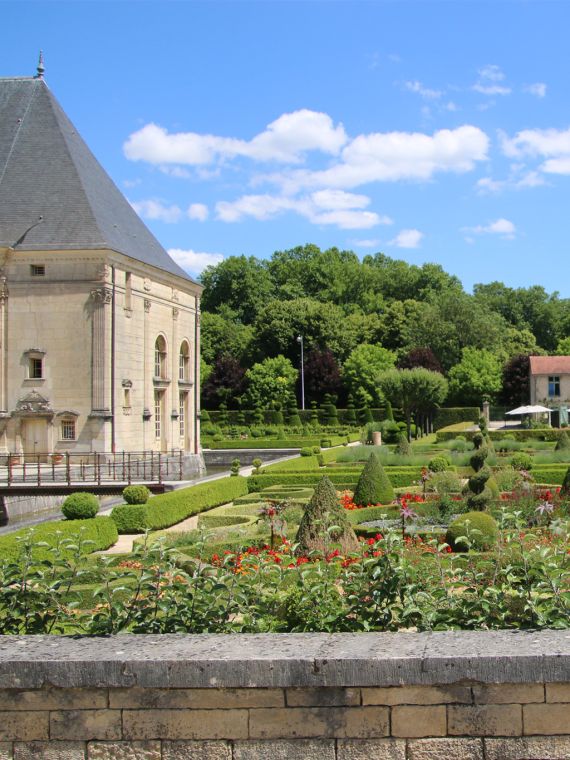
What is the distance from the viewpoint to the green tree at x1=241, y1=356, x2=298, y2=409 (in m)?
64.2

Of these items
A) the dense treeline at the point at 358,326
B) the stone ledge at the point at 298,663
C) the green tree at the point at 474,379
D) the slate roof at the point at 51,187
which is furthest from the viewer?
the dense treeline at the point at 358,326

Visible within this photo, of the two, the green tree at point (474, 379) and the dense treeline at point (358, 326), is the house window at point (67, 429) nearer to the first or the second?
the dense treeline at point (358, 326)

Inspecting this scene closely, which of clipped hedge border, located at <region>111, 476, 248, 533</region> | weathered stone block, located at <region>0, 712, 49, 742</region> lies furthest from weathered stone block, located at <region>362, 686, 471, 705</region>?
clipped hedge border, located at <region>111, 476, 248, 533</region>

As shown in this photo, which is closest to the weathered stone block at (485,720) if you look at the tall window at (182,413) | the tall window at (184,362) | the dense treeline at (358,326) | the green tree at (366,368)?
the tall window at (182,413)

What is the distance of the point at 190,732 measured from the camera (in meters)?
3.89

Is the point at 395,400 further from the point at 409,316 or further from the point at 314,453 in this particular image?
the point at 409,316

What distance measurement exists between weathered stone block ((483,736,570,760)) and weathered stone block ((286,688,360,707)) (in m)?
0.60

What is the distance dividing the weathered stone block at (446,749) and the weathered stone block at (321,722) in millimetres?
145

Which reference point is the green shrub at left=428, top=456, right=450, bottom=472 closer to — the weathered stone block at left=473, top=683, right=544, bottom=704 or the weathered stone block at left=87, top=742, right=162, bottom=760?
the weathered stone block at left=473, top=683, right=544, bottom=704

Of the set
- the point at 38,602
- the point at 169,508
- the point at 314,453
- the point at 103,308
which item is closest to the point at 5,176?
the point at 103,308

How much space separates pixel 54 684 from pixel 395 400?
48.0m

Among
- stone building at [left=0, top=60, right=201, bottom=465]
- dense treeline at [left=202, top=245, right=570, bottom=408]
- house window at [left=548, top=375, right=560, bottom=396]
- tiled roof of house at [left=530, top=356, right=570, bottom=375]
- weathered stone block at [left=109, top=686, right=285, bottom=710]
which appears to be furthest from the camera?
dense treeline at [left=202, top=245, right=570, bottom=408]

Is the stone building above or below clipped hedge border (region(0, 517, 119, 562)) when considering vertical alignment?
above

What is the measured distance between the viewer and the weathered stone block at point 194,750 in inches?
154
